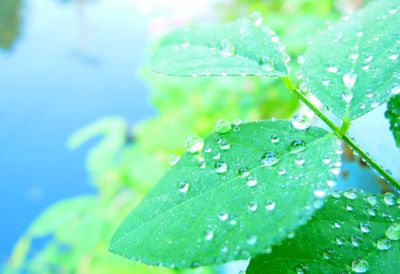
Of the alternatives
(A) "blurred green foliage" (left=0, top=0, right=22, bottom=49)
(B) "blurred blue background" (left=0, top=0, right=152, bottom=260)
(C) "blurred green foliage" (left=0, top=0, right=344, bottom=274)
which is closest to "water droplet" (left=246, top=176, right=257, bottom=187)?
(C) "blurred green foliage" (left=0, top=0, right=344, bottom=274)

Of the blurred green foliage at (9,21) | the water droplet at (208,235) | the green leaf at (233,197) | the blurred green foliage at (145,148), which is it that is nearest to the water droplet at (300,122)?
the green leaf at (233,197)

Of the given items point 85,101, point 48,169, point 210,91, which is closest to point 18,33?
point 85,101

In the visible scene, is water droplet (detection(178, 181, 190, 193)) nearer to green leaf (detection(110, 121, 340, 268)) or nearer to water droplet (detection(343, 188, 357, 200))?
green leaf (detection(110, 121, 340, 268))

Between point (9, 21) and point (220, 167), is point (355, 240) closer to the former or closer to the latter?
point (220, 167)

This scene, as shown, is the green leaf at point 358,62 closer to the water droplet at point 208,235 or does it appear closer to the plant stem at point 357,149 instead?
the plant stem at point 357,149

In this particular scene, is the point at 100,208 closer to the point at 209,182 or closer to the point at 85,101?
the point at 209,182
